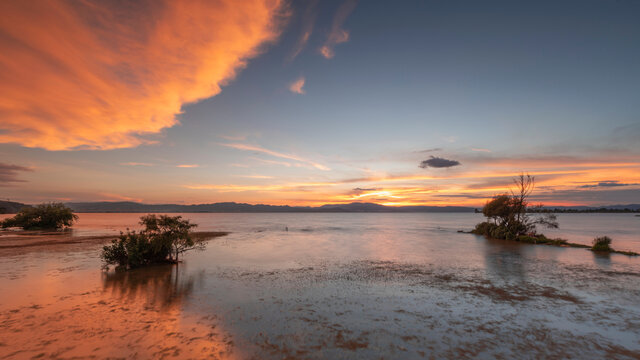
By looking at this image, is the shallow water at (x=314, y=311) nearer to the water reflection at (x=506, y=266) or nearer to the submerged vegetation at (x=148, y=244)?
the water reflection at (x=506, y=266)

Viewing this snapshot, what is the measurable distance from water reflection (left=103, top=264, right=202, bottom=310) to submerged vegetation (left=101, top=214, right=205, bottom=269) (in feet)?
3.43

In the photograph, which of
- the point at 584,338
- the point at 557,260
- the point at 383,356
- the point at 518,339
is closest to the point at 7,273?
the point at 383,356

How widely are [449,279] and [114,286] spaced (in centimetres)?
2173

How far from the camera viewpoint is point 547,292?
17.2 metres

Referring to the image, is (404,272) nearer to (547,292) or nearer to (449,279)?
(449,279)

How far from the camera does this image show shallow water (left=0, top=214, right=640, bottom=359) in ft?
32.5

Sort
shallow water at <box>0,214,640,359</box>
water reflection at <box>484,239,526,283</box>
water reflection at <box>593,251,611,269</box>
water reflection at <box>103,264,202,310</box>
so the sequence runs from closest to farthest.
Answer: shallow water at <box>0,214,640,359</box> → water reflection at <box>103,264,202,310</box> → water reflection at <box>484,239,526,283</box> → water reflection at <box>593,251,611,269</box>

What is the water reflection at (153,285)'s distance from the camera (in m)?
14.9

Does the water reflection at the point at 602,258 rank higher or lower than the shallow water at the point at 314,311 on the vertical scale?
lower

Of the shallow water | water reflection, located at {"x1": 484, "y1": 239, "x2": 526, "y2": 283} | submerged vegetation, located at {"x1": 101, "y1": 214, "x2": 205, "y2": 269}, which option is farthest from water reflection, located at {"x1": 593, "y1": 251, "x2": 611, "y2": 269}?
submerged vegetation, located at {"x1": 101, "y1": 214, "x2": 205, "y2": 269}

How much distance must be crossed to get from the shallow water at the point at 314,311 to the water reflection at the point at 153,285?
0.23 ft

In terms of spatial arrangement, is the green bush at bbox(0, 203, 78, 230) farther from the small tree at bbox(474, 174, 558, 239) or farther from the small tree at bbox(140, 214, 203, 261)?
the small tree at bbox(474, 174, 558, 239)

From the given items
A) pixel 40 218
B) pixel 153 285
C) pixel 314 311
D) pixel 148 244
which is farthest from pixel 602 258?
pixel 40 218

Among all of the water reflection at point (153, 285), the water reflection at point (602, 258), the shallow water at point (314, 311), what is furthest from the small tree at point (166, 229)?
the water reflection at point (602, 258)
